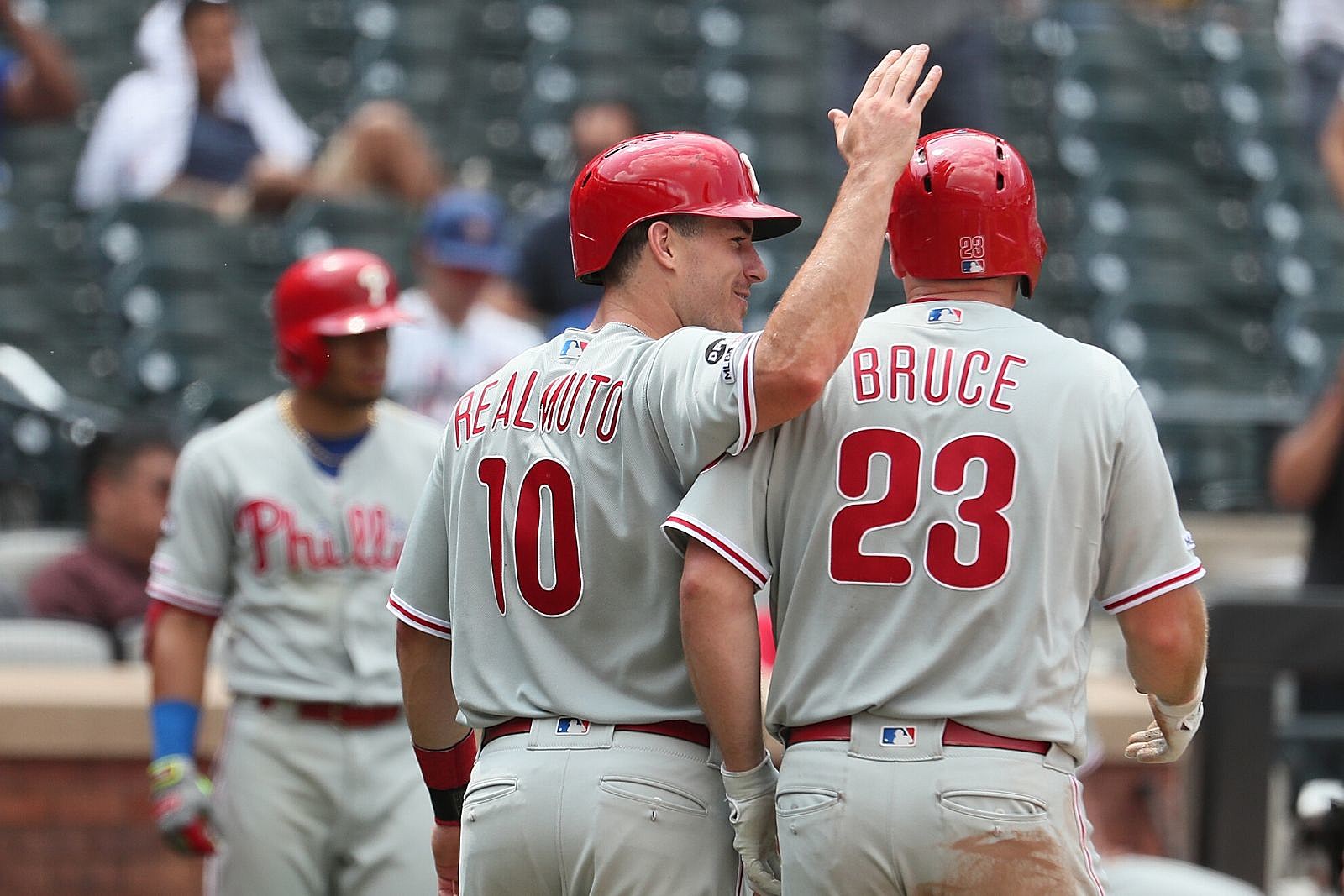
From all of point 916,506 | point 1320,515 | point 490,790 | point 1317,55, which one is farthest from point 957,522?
point 1317,55

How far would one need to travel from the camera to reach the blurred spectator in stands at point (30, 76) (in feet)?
28.8

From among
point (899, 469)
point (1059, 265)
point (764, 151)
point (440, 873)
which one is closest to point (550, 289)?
point (764, 151)

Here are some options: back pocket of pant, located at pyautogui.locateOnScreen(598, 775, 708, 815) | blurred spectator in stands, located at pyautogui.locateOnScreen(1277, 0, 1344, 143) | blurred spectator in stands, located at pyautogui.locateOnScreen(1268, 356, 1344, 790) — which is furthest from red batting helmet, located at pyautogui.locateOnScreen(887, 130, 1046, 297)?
blurred spectator in stands, located at pyautogui.locateOnScreen(1277, 0, 1344, 143)

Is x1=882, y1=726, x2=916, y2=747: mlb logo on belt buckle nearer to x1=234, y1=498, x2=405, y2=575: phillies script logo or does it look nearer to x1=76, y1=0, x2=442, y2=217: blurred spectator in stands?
x1=234, y1=498, x2=405, y2=575: phillies script logo

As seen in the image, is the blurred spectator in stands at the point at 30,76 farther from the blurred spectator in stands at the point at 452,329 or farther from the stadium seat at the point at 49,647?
the stadium seat at the point at 49,647

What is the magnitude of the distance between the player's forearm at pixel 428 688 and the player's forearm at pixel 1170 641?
45.1 inches

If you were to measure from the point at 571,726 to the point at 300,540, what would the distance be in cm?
159

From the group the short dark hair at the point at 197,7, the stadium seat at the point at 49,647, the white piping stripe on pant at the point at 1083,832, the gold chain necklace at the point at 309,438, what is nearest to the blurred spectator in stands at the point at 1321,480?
the gold chain necklace at the point at 309,438

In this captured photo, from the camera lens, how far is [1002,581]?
267 centimetres

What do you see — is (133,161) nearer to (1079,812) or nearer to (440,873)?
(440,873)

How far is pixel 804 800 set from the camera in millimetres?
2680

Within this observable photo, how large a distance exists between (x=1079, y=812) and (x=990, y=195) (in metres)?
0.95

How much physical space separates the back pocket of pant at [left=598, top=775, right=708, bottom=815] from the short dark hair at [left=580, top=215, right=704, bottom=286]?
0.80 metres

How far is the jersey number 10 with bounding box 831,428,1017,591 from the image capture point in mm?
2672
